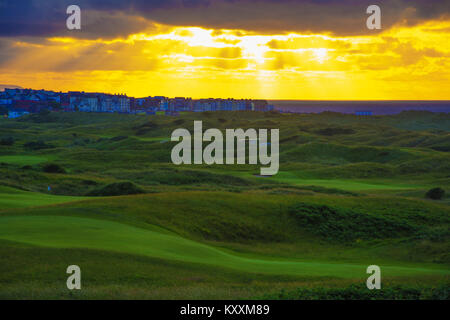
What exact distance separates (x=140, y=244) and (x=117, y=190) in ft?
86.9

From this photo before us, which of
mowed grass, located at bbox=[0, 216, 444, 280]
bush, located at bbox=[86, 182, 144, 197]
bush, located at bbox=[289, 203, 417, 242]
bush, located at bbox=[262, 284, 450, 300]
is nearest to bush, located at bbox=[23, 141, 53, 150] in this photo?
bush, located at bbox=[86, 182, 144, 197]

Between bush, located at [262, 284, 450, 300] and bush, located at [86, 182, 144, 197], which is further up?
bush, located at [86, 182, 144, 197]

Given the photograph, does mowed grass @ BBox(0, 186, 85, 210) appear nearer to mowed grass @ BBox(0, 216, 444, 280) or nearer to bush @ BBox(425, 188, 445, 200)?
mowed grass @ BBox(0, 216, 444, 280)

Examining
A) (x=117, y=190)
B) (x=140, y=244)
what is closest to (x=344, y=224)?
(x=140, y=244)

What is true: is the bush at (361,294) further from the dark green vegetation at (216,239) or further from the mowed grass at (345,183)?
the mowed grass at (345,183)

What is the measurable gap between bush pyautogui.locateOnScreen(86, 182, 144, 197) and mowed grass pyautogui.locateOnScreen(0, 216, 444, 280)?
68.3 feet

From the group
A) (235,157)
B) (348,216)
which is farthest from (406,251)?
Result: (235,157)

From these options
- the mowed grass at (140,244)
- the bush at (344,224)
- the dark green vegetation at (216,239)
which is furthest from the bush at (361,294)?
the bush at (344,224)

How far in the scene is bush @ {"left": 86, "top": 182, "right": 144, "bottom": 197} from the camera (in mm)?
49875

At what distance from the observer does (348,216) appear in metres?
41.0

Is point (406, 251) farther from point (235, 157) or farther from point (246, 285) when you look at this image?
point (235, 157)

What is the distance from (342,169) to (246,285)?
224ft
